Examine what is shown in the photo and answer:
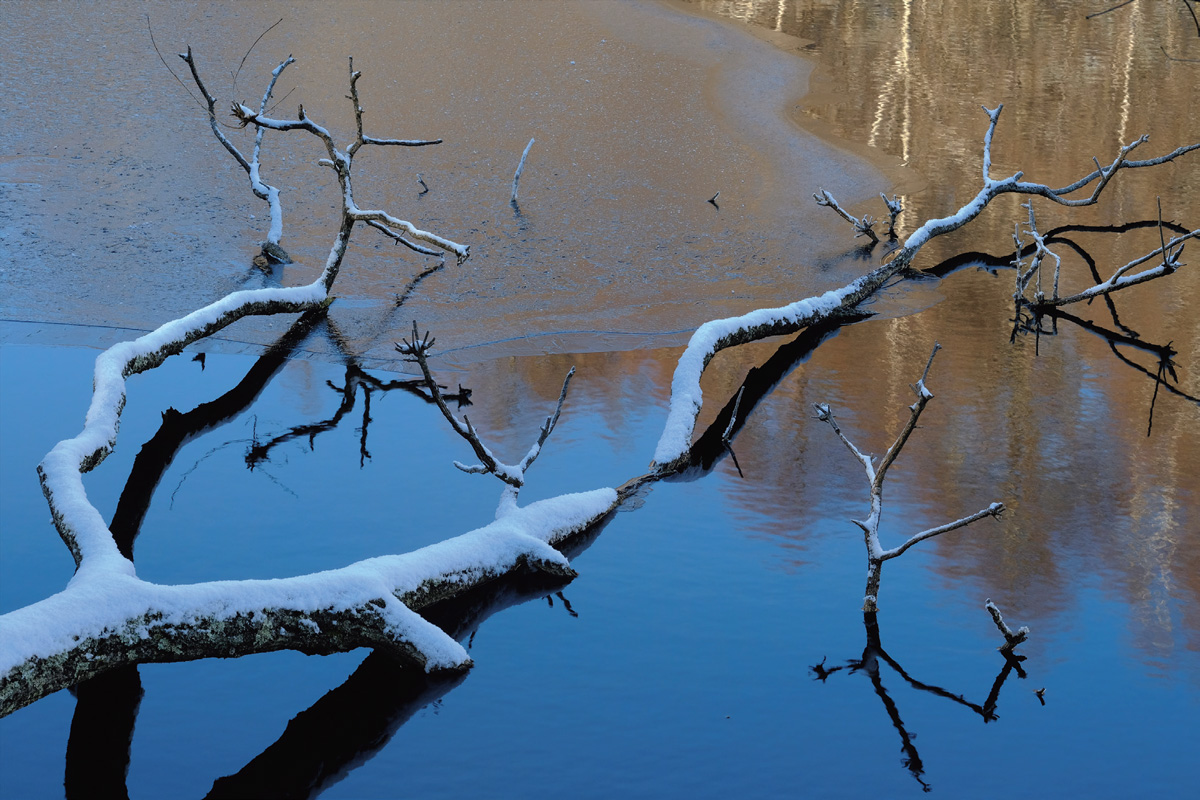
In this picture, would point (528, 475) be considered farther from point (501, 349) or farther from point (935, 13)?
point (935, 13)

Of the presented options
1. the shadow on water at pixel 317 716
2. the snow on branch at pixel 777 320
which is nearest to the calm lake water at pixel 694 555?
the shadow on water at pixel 317 716

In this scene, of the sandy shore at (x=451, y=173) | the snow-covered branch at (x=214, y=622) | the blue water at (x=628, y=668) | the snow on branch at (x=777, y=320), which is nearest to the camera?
the snow-covered branch at (x=214, y=622)

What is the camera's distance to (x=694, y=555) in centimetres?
510

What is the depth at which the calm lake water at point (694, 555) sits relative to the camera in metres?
3.88

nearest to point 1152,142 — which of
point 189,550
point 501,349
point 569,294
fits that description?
point 569,294

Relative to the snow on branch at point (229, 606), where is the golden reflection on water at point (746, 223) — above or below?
above

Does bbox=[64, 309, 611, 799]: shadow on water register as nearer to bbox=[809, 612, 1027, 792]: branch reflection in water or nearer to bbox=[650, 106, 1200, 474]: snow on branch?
bbox=[650, 106, 1200, 474]: snow on branch

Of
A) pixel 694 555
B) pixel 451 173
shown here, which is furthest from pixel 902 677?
pixel 451 173

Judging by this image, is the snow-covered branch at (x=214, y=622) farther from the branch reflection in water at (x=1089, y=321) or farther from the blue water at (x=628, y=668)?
the branch reflection in water at (x=1089, y=321)

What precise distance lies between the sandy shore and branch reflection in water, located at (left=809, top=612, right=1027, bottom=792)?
10.6 ft

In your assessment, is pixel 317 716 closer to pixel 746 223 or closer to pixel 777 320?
pixel 777 320

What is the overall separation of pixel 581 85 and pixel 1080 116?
517 cm

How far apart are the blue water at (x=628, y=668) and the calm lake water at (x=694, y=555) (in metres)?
0.01

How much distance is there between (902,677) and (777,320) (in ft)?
10.8
